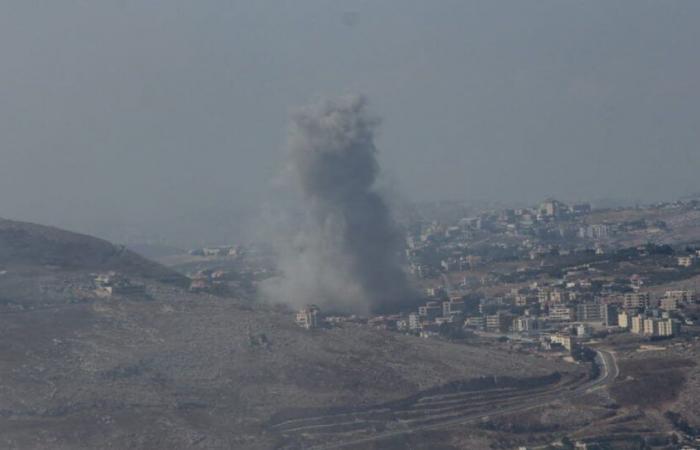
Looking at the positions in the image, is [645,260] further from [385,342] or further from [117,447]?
[117,447]

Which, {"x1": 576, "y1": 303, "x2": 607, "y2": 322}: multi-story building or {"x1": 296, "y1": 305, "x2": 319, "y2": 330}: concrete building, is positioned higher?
{"x1": 576, "y1": 303, "x2": 607, "y2": 322}: multi-story building

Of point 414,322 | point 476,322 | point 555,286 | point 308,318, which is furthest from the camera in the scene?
point 555,286

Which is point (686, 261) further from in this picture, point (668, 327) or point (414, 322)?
point (668, 327)

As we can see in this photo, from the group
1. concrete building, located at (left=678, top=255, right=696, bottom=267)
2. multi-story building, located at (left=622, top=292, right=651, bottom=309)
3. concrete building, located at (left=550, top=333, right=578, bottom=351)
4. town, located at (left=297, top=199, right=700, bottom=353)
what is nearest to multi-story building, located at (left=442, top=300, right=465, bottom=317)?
town, located at (left=297, top=199, right=700, bottom=353)

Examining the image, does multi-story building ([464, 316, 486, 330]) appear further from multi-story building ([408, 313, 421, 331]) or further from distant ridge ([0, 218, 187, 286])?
distant ridge ([0, 218, 187, 286])

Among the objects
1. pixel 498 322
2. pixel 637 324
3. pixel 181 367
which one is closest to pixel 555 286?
pixel 498 322

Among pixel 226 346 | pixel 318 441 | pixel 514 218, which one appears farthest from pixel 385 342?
pixel 514 218

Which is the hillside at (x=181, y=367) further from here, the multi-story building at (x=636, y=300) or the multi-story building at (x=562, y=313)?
the multi-story building at (x=636, y=300)
